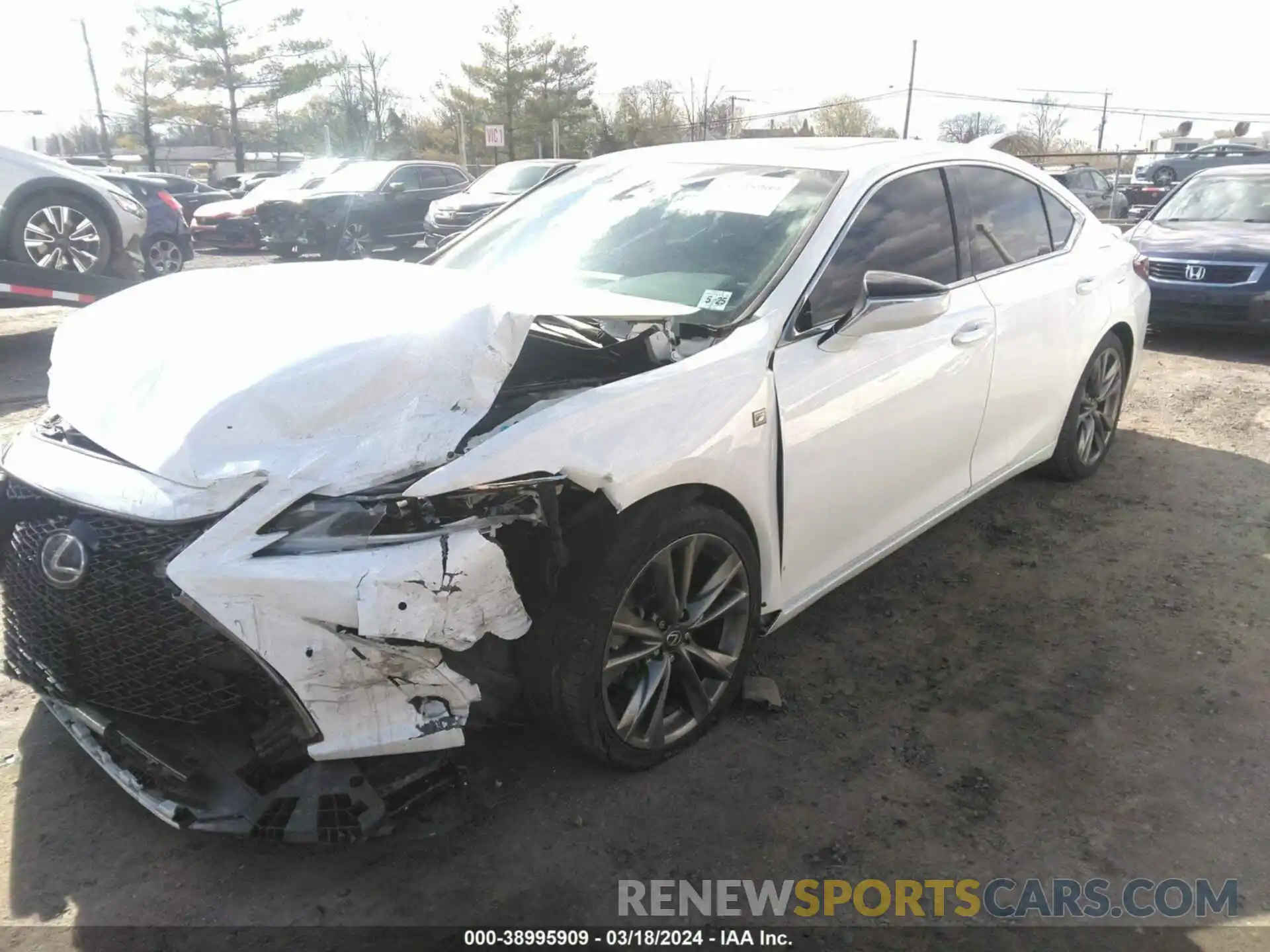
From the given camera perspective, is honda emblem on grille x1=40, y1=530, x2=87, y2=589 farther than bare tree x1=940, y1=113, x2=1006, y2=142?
No

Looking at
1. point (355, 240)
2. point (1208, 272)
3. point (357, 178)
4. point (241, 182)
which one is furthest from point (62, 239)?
point (241, 182)

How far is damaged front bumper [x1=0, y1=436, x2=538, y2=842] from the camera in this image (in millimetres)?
1978

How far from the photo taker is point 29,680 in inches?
93.4

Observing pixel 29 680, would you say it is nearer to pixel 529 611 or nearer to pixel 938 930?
pixel 529 611

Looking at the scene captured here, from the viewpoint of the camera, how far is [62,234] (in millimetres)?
7887

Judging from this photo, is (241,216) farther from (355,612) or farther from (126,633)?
(355,612)

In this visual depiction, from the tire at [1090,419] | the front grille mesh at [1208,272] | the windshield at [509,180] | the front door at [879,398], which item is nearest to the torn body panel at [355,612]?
the front door at [879,398]

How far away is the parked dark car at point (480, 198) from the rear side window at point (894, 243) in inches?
434

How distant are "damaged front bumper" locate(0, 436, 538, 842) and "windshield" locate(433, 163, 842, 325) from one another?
52.5 inches

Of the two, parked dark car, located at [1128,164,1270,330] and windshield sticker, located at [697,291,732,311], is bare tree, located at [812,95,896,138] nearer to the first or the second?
parked dark car, located at [1128,164,1270,330]

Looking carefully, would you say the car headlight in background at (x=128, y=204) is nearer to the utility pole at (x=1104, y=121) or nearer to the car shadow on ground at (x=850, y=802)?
the car shadow on ground at (x=850, y=802)

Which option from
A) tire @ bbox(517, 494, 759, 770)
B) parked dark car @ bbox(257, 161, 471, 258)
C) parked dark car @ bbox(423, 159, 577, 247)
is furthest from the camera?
parked dark car @ bbox(257, 161, 471, 258)

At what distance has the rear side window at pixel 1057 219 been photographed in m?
4.32

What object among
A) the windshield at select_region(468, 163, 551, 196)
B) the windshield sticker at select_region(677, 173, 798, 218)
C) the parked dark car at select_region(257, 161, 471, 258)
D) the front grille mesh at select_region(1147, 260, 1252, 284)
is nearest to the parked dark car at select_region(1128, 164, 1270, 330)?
the front grille mesh at select_region(1147, 260, 1252, 284)
